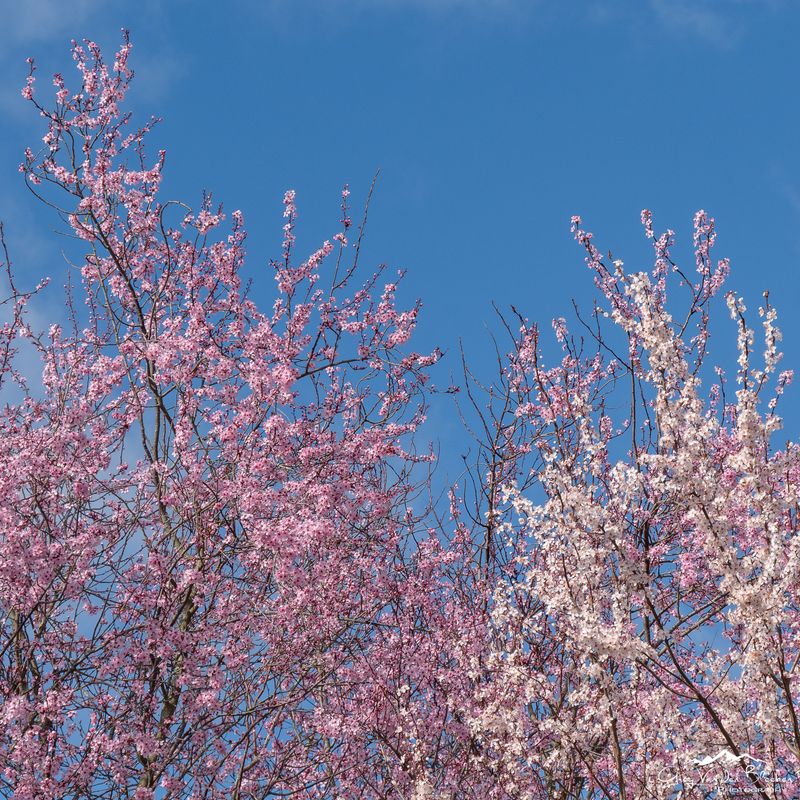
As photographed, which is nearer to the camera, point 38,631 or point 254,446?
point 38,631

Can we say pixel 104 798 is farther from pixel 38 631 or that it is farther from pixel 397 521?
pixel 397 521

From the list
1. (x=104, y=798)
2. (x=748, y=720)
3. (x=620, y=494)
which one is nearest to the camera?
(x=748, y=720)

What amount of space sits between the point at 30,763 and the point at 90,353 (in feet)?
15.6

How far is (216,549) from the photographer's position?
9109 millimetres

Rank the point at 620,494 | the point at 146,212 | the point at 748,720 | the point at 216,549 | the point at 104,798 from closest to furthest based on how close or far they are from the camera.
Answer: the point at 748,720 < the point at 620,494 < the point at 104,798 < the point at 216,549 < the point at 146,212

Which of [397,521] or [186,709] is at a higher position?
[397,521]

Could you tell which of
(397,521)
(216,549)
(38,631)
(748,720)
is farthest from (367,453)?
(748,720)

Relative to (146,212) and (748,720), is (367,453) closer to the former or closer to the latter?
(146,212)

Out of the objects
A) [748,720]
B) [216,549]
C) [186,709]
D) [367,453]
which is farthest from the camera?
[367,453]

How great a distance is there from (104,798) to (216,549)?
7.58 feet

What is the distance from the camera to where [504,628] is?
8484mm

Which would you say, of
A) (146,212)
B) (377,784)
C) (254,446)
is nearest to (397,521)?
(254,446)

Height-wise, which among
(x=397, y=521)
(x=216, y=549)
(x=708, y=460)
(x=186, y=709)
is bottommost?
(x=186, y=709)

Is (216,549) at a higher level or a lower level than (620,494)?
higher
